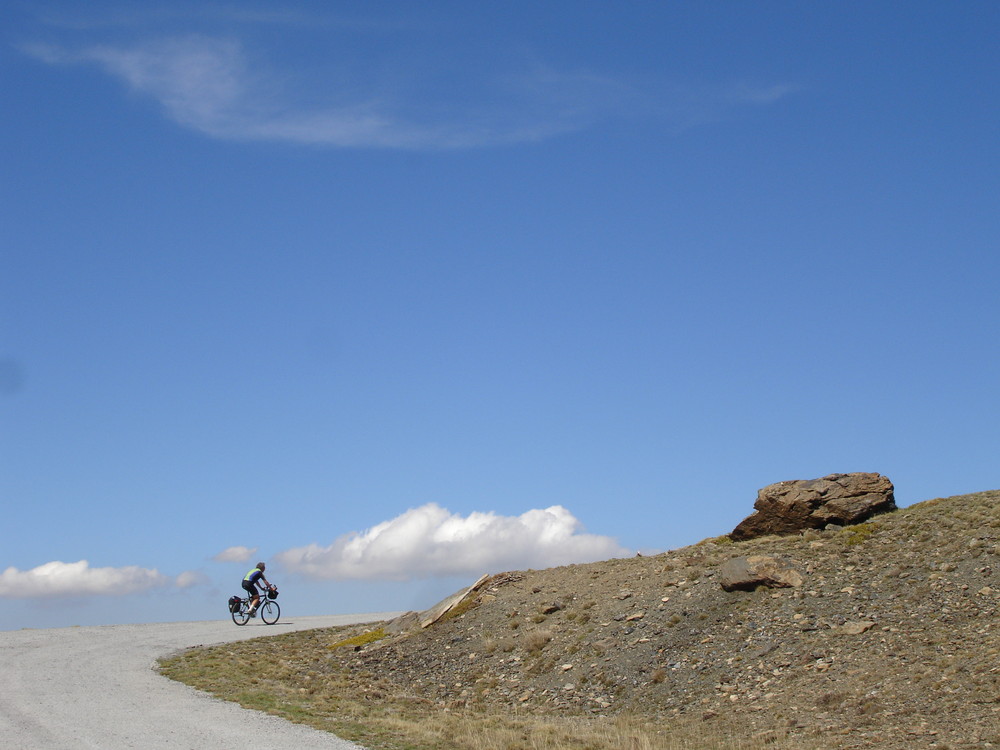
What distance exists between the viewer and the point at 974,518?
2781 cm

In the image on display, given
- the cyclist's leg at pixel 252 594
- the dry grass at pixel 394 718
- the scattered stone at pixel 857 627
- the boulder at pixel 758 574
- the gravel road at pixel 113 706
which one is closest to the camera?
the gravel road at pixel 113 706

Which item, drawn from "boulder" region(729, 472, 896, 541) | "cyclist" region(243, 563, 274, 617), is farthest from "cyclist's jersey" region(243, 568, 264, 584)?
"boulder" region(729, 472, 896, 541)

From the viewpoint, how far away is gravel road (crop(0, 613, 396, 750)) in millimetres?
16641

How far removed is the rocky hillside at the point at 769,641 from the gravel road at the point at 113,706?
626cm

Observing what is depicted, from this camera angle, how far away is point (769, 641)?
911 inches

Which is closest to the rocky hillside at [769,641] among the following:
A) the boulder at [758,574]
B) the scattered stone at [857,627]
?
the scattered stone at [857,627]

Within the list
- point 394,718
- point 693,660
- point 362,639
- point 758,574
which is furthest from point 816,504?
point 394,718

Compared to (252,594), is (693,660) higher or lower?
lower

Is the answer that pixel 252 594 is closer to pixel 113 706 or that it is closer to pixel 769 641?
pixel 113 706

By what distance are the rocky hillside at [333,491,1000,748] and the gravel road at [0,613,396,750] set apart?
20.5ft

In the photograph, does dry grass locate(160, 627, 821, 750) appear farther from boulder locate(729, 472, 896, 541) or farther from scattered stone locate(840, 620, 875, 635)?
boulder locate(729, 472, 896, 541)

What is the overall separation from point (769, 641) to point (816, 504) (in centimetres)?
862

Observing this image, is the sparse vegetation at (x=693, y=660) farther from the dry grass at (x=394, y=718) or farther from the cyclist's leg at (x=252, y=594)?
the cyclist's leg at (x=252, y=594)

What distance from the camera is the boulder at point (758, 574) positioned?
1016 inches
